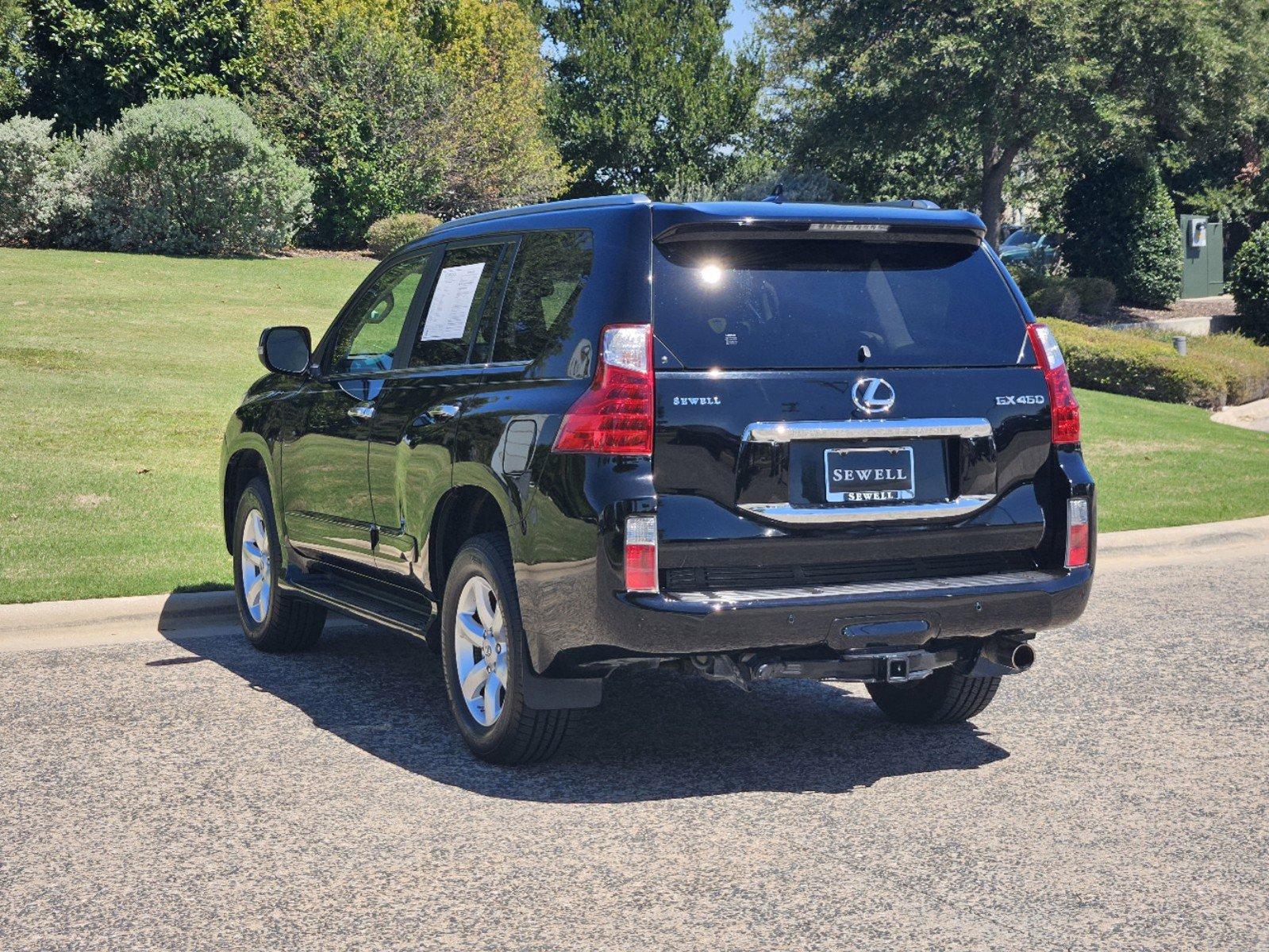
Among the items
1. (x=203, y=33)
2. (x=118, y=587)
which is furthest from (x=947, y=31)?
(x=118, y=587)

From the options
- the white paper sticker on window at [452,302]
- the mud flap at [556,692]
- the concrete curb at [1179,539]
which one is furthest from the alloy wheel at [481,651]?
the concrete curb at [1179,539]

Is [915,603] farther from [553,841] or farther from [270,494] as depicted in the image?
[270,494]

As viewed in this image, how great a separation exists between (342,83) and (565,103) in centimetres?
2160

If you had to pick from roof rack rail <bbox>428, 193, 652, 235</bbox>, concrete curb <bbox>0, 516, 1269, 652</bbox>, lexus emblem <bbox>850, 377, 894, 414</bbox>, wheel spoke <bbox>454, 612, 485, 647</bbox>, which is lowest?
concrete curb <bbox>0, 516, 1269, 652</bbox>

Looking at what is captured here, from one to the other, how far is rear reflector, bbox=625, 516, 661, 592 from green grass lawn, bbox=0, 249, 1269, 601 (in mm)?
4612

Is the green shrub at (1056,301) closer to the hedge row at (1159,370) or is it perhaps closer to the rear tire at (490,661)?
the hedge row at (1159,370)

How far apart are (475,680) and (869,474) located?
67.8 inches

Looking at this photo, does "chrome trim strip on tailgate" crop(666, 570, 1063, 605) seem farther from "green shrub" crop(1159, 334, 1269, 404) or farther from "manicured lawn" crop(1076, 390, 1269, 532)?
"green shrub" crop(1159, 334, 1269, 404)

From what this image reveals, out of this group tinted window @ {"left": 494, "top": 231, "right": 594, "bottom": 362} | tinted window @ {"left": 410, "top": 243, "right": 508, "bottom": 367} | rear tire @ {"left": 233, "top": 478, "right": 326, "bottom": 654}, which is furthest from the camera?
rear tire @ {"left": 233, "top": 478, "right": 326, "bottom": 654}

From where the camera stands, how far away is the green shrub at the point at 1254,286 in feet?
100

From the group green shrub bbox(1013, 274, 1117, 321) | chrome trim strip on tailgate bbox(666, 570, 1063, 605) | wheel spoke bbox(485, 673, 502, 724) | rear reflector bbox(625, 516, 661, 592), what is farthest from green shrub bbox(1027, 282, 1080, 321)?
rear reflector bbox(625, 516, 661, 592)

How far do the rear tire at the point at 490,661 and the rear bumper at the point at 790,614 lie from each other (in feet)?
1.04

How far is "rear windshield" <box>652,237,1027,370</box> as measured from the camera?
205 inches

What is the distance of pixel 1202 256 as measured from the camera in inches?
1575
